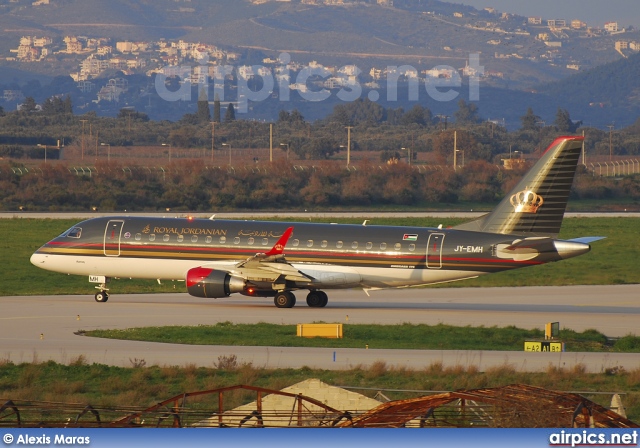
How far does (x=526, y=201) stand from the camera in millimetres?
41094

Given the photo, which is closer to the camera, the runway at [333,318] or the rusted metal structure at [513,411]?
the rusted metal structure at [513,411]

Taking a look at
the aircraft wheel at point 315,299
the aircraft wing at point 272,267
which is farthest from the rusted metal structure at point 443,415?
the aircraft wheel at point 315,299

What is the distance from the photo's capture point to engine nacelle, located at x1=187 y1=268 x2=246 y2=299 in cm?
4119

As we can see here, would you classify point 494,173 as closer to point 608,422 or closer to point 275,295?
point 275,295

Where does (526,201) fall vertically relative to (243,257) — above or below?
above

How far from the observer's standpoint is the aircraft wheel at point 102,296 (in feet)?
145

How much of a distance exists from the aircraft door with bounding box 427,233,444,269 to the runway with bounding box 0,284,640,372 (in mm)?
1965

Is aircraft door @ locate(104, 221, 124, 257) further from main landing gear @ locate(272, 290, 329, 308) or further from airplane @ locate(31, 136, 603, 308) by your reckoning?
main landing gear @ locate(272, 290, 329, 308)

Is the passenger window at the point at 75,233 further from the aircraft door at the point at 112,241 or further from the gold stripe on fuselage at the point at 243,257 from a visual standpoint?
the aircraft door at the point at 112,241

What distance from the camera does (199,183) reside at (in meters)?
111

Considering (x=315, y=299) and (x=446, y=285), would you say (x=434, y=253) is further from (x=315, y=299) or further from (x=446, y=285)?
(x=446, y=285)

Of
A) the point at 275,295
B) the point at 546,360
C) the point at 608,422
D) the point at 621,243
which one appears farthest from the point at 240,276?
the point at 621,243

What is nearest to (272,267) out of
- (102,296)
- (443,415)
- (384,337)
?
(102,296)

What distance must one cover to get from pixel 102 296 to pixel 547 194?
1815 cm
